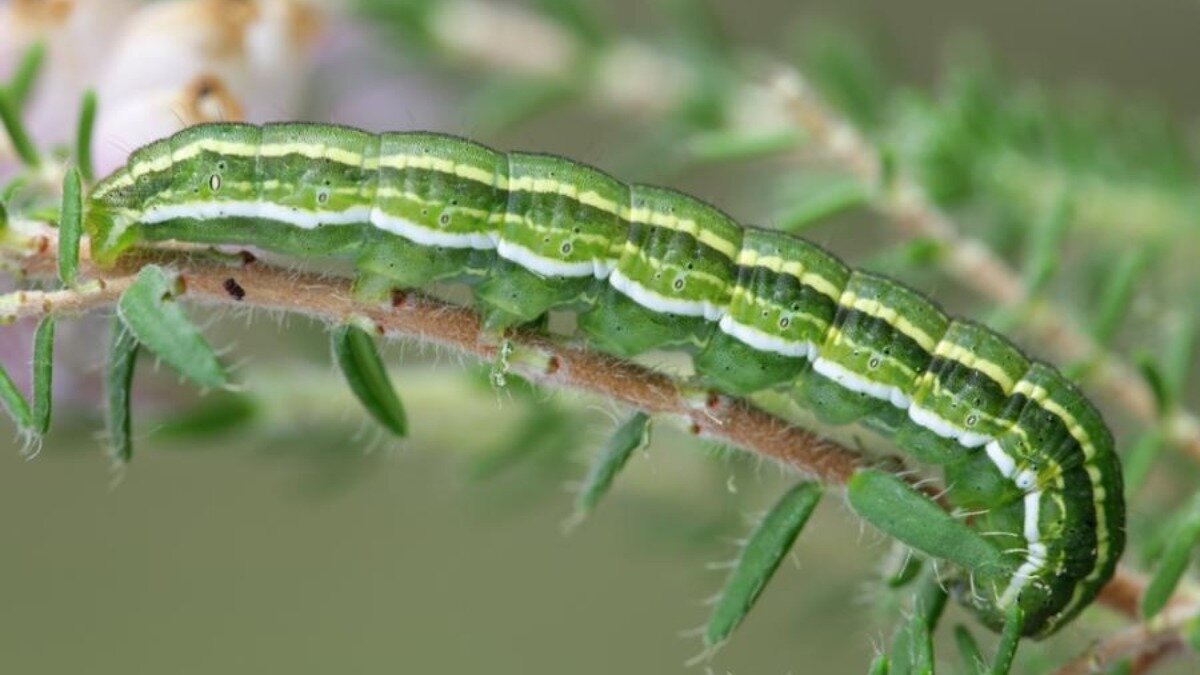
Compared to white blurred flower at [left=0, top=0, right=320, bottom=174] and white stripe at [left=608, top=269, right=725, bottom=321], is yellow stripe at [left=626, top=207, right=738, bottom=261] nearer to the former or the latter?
white stripe at [left=608, top=269, right=725, bottom=321]

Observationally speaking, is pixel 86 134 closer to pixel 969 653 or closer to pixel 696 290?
pixel 696 290

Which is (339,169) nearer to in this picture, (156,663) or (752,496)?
(752,496)

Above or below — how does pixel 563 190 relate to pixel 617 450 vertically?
above

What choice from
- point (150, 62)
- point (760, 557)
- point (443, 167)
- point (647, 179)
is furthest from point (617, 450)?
point (647, 179)

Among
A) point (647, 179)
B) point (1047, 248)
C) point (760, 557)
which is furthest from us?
point (647, 179)

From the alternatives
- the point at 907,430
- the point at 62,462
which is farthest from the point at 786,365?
the point at 62,462

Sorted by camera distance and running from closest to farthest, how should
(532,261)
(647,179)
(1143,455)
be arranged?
(532,261) → (1143,455) → (647,179)

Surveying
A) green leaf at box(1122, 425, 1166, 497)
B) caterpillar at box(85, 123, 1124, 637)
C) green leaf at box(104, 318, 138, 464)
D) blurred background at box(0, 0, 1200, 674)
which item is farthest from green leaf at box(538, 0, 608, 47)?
green leaf at box(104, 318, 138, 464)
